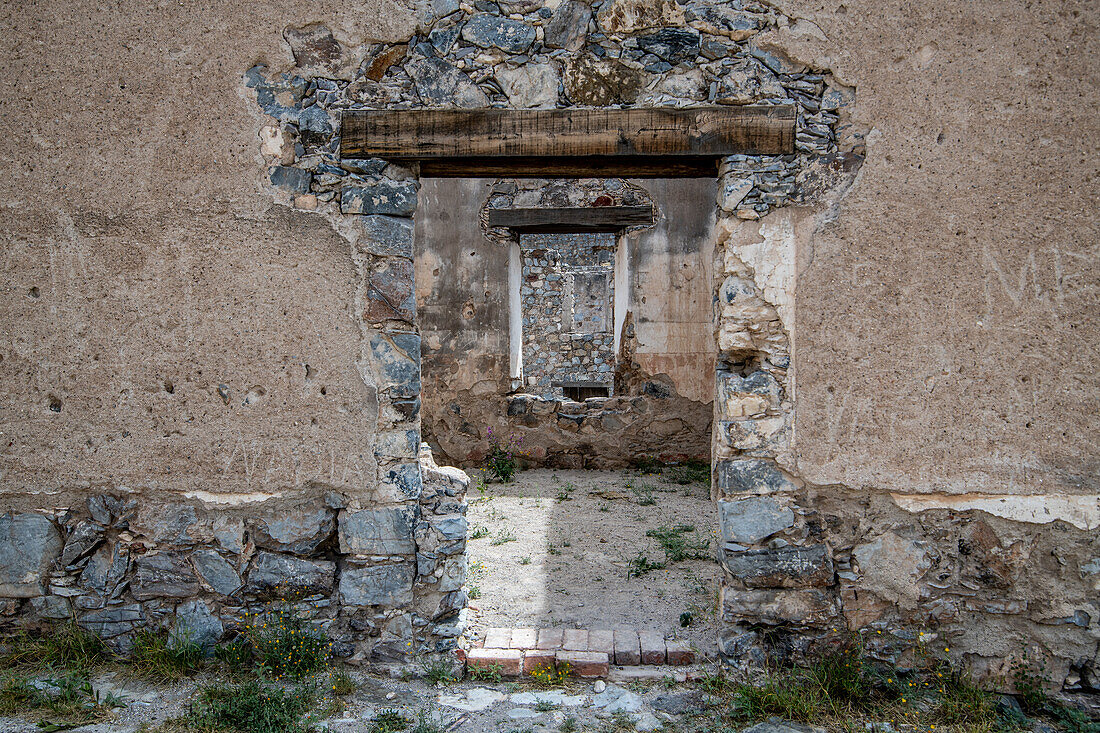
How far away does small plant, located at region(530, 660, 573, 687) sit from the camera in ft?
9.96

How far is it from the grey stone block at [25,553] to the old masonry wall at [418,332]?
13 millimetres

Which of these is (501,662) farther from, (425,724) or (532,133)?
(532,133)

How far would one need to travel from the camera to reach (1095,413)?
2787 millimetres

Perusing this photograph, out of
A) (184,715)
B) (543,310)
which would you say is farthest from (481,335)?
(184,715)

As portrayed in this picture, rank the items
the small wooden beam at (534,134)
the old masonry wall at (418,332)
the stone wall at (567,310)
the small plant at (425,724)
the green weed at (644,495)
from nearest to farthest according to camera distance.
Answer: the small plant at (425,724), the old masonry wall at (418,332), the small wooden beam at (534,134), the green weed at (644,495), the stone wall at (567,310)

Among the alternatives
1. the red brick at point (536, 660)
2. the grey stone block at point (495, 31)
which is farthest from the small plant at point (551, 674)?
the grey stone block at point (495, 31)

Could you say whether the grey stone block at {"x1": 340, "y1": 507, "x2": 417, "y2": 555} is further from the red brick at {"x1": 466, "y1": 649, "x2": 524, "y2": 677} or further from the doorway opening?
the doorway opening

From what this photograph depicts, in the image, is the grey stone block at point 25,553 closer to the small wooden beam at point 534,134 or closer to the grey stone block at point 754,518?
the small wooden beam at point 534,134

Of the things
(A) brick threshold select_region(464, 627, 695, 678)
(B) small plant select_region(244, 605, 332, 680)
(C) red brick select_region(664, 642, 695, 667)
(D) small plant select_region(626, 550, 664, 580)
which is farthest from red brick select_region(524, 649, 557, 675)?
(D) small plant select_region(626, 550, 664, 580)

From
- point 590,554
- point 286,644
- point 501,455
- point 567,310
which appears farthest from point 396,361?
point 567,310

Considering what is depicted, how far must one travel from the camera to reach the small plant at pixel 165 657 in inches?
116

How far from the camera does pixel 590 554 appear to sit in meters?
4.82

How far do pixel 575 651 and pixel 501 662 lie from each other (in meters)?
0.36

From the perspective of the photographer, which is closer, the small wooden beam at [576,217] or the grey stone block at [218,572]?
the grey stone block at [218,572]
